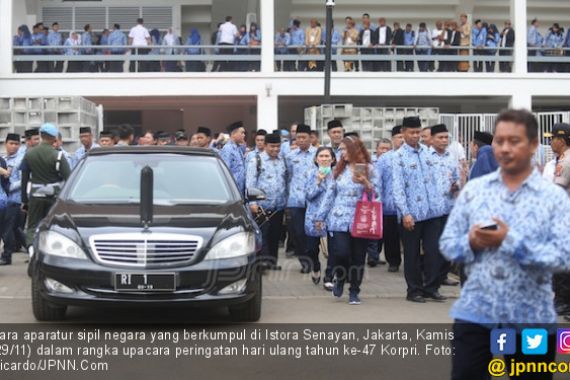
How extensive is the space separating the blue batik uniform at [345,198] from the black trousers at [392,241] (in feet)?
9.71

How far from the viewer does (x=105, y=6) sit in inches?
1161

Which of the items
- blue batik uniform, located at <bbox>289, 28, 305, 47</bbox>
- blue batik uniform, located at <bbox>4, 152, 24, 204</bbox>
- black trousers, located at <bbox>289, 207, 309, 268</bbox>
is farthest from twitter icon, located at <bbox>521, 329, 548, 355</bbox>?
blue batik uniform, located at <bbox>289, 28, 305, 47</bbox>

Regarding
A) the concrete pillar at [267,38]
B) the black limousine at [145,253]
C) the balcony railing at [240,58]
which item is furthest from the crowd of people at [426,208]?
the balcony railing at [240,58]

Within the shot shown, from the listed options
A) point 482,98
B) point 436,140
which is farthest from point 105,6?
point 436,140

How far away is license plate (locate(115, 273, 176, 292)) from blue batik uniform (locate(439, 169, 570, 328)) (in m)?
3.75

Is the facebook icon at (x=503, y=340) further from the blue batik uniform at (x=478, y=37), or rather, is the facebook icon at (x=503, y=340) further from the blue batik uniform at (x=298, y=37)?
the blue batik uniform at (x=478, y=37)

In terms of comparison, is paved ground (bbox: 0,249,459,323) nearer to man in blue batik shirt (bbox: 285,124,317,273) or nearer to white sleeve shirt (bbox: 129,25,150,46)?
man in blue batik shirt (bbox: 285,124,317,273)

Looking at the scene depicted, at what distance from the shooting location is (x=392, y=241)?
12492mm

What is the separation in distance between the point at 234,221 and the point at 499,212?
4176mm

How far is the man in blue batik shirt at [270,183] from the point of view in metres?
11.8

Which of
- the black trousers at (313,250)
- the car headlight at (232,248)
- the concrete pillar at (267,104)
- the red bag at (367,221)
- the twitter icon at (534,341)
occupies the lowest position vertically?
the black trousers at (313,250)

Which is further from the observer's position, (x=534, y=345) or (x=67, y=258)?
(x=67, y=258)

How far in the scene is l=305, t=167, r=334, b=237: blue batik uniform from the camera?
10.7 metres

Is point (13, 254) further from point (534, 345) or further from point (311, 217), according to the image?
point (534, 345)
